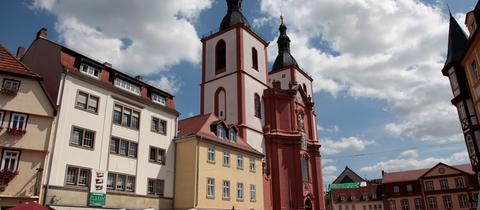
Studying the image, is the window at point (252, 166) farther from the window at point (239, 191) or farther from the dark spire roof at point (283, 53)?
the dark spire roof at point (283, 53)

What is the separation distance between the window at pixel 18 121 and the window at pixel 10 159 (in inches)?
53.7

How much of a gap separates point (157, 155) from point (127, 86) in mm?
5641

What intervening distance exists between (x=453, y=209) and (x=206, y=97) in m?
49.8

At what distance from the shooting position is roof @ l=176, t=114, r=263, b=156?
32300mm

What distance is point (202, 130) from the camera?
33062 mm

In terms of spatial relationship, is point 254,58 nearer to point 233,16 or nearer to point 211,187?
point 233,16

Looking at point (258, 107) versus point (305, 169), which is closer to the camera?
point (258, 107)

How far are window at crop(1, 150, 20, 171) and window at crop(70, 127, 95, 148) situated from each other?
312cm

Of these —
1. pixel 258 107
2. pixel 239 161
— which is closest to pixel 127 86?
pixel 239 161

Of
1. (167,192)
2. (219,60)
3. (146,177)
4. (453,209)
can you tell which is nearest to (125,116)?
(146,177)

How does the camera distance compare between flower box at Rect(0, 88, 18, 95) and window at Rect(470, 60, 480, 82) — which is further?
window at Rect(470, 60, 480, 82)

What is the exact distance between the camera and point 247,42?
49656 mm

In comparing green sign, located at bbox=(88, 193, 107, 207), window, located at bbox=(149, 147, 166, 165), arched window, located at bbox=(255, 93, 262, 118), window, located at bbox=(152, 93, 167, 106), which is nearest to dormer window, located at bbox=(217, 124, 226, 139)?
window, located at bbox=(152, 93, 167, 106)

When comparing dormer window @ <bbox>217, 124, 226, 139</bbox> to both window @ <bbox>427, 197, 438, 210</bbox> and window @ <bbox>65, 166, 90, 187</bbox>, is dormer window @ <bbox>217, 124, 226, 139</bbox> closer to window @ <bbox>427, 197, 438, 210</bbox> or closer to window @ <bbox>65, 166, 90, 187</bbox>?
window @ <bbox>65, 166, 90, 187</bbox>
